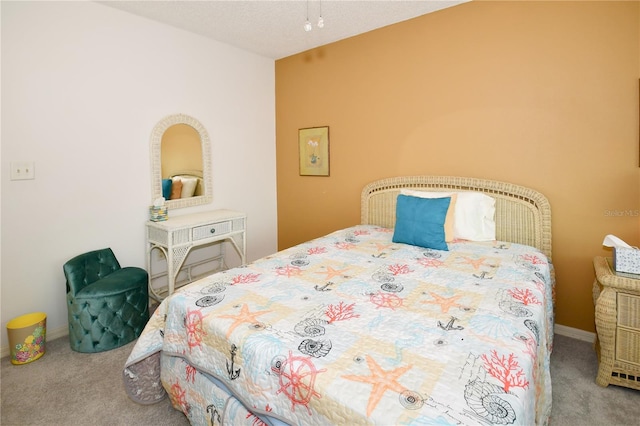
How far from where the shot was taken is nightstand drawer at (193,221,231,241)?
10.0 feet

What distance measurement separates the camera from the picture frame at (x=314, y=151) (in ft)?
12.4

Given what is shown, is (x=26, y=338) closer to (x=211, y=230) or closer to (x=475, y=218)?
(x=211, y=230)

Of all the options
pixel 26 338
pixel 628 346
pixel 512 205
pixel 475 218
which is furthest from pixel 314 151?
pixel 628 346

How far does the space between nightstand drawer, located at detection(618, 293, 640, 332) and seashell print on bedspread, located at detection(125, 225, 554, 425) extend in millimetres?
385

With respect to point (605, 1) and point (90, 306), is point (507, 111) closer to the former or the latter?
point (605, 1)

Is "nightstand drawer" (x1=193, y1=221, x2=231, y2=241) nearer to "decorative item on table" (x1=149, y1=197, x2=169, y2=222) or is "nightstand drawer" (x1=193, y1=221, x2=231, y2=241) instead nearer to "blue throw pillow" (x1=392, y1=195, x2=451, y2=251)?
"decorative item on table" (x1=149, y1=197, x2=169, y2=222)

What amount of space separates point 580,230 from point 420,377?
2176 millimetres

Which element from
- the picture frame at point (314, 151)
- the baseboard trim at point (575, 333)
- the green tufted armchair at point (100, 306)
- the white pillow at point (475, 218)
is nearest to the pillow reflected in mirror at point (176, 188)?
the green tufted armchair at point (100, 306)

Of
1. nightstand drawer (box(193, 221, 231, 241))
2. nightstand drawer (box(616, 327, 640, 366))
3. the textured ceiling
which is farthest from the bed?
the textured ceiling

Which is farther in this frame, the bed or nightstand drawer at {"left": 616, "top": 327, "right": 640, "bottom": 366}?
nightstand drawer at {"left": 616, "top": 327, "right": 640, "bottom": 366}

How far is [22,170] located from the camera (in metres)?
2.37

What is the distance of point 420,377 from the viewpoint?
105 centimetres

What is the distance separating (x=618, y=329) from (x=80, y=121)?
3.93 metres

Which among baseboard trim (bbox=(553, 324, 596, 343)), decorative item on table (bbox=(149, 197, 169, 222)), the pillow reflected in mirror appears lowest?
baseboard trim (bbox=(553, 324, 596, 343))
